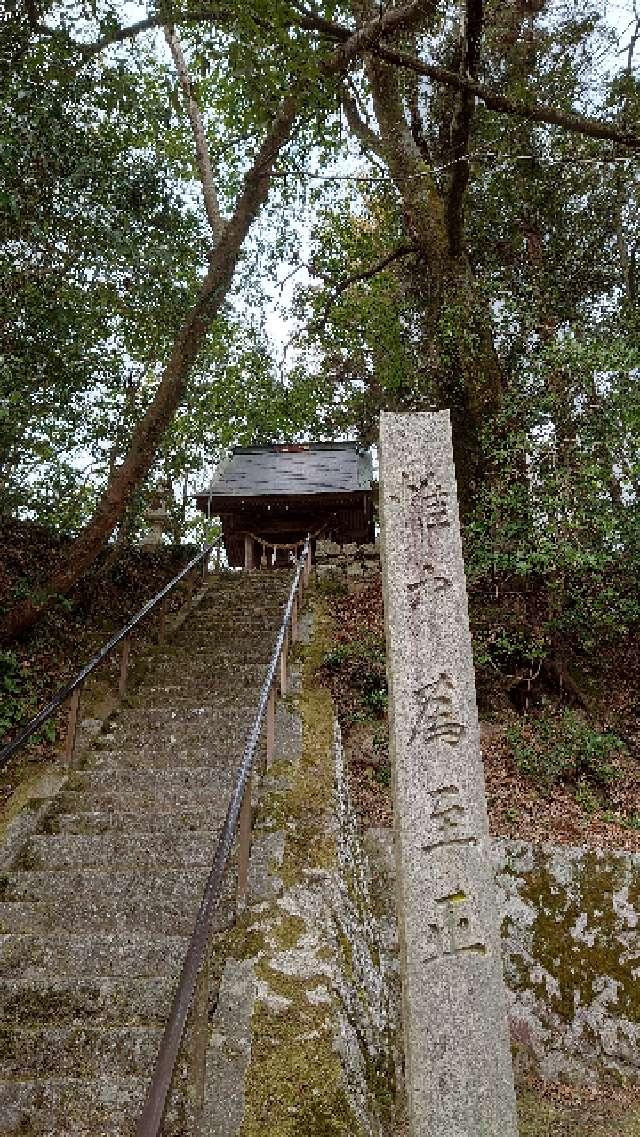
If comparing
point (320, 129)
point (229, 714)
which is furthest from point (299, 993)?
point (320, 129)

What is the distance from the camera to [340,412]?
1678 centimetres

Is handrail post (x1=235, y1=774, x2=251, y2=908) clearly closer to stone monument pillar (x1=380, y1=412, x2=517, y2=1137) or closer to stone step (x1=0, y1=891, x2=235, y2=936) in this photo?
stone step (x1=0, y1=891, x2=235, y2=936)

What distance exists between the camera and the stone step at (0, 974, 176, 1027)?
143 inches

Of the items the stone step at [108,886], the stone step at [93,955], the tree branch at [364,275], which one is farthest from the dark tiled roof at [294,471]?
the stone step at [93,955]

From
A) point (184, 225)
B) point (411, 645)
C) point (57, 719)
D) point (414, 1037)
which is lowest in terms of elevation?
point (414, 1037)

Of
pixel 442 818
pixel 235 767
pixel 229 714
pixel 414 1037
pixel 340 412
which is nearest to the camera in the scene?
pixel 414 1037

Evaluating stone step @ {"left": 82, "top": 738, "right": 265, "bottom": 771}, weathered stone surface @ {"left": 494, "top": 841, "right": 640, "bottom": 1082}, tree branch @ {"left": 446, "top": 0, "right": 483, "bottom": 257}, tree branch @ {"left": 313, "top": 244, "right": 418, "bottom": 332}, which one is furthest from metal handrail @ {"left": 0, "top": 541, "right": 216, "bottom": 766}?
tree branch @ {"left": 313, "top": 244, "right": 418, "bottom": 332}

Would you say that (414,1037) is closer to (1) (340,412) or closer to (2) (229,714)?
(2) (229,714)

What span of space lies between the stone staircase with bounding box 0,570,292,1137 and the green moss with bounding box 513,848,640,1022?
2.58 metres

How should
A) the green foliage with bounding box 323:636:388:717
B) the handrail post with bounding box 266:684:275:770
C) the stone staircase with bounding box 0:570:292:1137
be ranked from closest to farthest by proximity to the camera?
the stone staircase with bounding box 0:570:292:1137, the handrail post with bounding box 266:684:275:770, the green foliage with bounding box 323:636:388:717

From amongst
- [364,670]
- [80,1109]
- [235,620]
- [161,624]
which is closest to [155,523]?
[235,620]

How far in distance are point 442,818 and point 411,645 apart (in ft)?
2.52

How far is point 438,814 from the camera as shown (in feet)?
10.6

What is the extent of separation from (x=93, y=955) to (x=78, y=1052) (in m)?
0.58
